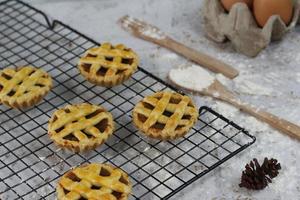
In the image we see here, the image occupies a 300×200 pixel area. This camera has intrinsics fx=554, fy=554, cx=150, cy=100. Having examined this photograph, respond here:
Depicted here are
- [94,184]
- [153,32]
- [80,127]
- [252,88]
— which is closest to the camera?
[94,184]

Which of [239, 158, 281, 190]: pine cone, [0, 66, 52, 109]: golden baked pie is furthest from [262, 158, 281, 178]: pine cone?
[0, 66, 52, 109]: golden baked pie

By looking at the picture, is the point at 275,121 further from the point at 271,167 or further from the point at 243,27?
the point at 243,27

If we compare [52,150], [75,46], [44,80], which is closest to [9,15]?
[75,46]

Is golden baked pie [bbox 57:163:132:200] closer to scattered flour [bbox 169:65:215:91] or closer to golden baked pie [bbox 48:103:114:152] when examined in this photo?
golden baked pie [bbox 48:103:114:152]

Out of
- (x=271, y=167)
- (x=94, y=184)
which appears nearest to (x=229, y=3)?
(x=271, y=167)

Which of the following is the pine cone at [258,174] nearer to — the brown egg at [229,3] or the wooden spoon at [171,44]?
the wooden spoon at [171,44]

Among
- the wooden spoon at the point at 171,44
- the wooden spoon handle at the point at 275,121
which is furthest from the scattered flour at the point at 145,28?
the wooden spoon handle at the point at 275,121

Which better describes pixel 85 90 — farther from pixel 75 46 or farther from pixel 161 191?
pixel 161 191
